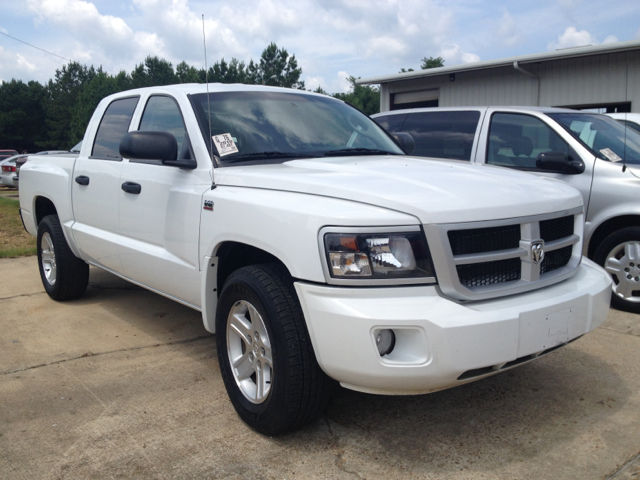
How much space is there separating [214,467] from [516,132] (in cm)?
442

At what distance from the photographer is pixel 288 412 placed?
2.66m

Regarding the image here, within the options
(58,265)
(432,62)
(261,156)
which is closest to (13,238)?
(58,265)

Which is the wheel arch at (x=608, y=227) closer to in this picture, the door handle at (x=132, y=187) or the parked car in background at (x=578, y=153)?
the parked car in background at (x=578, y=153)

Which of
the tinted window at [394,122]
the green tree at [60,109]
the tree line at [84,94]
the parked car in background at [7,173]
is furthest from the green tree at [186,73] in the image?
the tinted window at [394,122]

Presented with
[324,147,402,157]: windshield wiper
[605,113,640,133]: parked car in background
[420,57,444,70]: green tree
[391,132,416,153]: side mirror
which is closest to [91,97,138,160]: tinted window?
[324,147,402,157]: windshield wiper

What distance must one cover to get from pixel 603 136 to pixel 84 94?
8195 cm

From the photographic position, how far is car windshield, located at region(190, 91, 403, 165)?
348cm

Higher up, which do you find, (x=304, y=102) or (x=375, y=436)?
(x=304, y=102)

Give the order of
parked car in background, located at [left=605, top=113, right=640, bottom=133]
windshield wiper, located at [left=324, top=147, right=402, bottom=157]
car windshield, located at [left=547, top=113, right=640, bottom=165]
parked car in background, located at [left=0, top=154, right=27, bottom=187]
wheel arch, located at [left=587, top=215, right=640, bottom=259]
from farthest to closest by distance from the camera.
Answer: parked car in background, located at [left=0, top=154, right=27, bottom=187] → parked car in background, located at [left=605, top=113, right=640, bottom=133] → car windshield, located at [left=547, top=113, right=640, bottom=165] → wheel arch, located at [left=587, top=215, right=640, bottom=259] → windshield wiper, located at [left=324, top=147, right=402, bottom=157]

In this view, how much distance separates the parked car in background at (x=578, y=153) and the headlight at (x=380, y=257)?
3211 mm

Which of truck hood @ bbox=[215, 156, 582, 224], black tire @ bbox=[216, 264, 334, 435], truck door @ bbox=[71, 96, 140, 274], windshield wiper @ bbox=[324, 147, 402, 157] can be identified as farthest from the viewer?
truck door @ bbox=[71, 96, 140, 274]

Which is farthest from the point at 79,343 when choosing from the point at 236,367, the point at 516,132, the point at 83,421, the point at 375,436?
the point at 516,132

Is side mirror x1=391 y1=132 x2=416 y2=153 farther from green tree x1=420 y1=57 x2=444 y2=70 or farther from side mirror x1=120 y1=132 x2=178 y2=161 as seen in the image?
green tree x1=420 y1=57 x2=444 y2=70

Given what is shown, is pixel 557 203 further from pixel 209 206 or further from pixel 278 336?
pixel 209 206
